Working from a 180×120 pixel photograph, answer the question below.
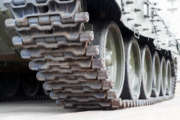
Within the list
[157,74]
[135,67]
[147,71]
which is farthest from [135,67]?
[157,74]

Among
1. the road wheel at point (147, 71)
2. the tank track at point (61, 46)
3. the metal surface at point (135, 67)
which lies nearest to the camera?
the tank track at point (61, 46)

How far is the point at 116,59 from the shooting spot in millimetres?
5781

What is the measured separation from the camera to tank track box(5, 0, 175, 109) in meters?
4.09

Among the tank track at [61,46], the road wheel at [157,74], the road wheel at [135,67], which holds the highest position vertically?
the tank track at [61,46]

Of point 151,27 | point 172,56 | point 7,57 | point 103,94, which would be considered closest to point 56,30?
point 103,94

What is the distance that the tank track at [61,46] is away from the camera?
4.09 m

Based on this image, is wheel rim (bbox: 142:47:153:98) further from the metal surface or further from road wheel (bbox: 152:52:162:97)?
the metal surface

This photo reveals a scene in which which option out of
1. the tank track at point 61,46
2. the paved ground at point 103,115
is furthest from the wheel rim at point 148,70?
the tank track at point 61,46

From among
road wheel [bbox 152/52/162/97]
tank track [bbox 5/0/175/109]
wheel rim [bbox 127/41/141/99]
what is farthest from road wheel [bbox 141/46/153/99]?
tank track [bbox 5/0/175/109]

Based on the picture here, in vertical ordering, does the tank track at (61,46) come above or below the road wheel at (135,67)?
above

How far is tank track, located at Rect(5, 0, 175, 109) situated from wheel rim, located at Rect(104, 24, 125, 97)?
80 cm

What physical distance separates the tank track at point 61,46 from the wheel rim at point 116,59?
0.80 m

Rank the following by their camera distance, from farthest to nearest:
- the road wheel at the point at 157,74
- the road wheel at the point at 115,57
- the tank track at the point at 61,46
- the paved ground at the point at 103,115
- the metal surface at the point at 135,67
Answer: the road wheel at the point at 157,74, the metal surface at the point at 135,67, the road wheel at the point at 115,57, the paved ground at the point at 103,115, the tank track at the point at 61,46

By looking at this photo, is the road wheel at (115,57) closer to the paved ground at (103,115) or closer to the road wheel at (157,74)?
the paved ground at (103,115)
